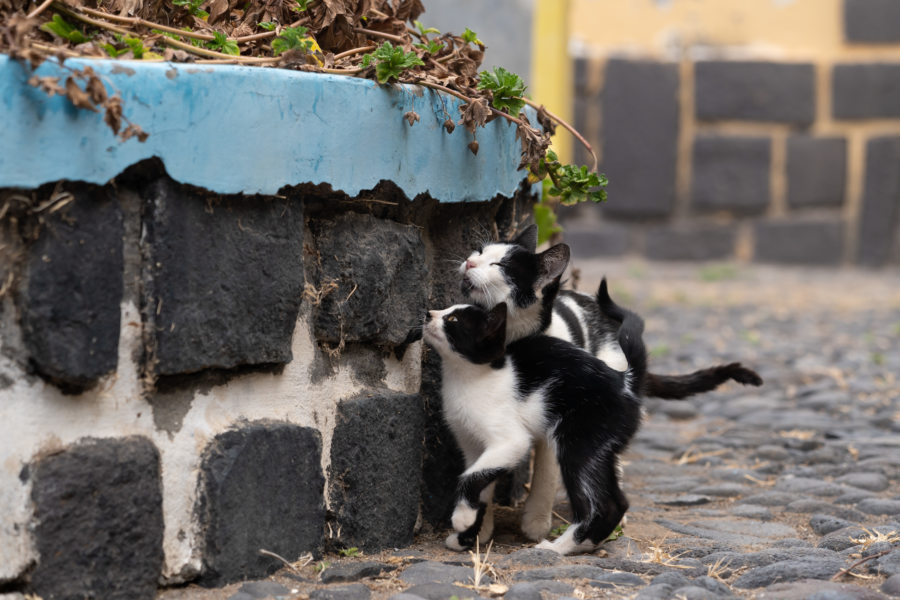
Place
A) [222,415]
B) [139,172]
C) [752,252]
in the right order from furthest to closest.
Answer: [752,252], [222,415], [139,172]

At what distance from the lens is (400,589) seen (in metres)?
2.40

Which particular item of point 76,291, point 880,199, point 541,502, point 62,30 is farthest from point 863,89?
point 76,291

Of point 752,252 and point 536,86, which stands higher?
point 536,86

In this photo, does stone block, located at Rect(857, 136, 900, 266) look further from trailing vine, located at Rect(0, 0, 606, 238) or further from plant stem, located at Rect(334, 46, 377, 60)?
plant stem, located at Rect(334, 46, 377, 60)

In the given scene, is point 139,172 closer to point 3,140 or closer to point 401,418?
point 3,140

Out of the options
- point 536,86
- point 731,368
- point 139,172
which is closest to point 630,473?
point 731,368

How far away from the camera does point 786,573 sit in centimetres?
254

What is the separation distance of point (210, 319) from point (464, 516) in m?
0.87

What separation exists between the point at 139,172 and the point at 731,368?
6.41ft

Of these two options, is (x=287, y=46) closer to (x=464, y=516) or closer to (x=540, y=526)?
(x=464, y=516)

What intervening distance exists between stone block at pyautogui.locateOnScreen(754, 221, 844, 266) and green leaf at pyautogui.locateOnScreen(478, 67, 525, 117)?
25.7 feet

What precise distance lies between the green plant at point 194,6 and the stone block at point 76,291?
2.58 ft

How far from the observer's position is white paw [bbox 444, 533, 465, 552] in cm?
276

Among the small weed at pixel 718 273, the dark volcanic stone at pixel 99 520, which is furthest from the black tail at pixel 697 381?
the small weed at pixel 718 273
